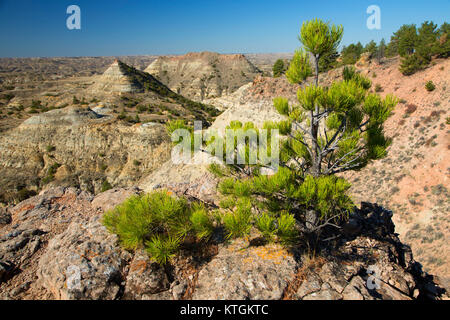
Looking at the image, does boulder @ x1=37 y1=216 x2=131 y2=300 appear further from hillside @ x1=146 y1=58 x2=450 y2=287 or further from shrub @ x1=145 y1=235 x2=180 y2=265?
hillside @ x1=146 y1=58 x2=450 y2=287

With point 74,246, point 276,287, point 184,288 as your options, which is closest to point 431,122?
point 276,287

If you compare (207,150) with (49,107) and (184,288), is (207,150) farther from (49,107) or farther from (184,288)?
(49,107)

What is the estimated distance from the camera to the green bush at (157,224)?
3693 millimetres

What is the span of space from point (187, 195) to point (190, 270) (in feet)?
8.95

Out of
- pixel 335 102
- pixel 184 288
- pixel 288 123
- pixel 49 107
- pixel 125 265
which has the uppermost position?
pixel 49 107

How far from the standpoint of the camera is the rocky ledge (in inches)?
138

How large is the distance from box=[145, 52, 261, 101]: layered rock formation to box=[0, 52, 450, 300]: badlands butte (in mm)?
40686

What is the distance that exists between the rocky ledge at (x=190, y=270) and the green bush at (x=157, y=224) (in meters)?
0.35

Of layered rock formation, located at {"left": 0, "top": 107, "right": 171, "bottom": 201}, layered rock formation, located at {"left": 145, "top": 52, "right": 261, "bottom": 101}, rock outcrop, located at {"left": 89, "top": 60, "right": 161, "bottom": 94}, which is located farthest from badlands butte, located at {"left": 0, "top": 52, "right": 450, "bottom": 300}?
layered rock formation, located at {"left": 145, "top": 52, "right": 261, "bottom": 101}

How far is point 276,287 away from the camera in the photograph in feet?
11.8

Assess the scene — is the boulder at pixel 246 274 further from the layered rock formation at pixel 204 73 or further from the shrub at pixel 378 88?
the layered rock formation at pixel 204 73

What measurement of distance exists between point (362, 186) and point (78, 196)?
1834cm

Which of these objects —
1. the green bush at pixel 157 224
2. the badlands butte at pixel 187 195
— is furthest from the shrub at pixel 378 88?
the green bush at pixel 157 224

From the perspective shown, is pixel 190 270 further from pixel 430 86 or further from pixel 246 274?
pixel 430 86
